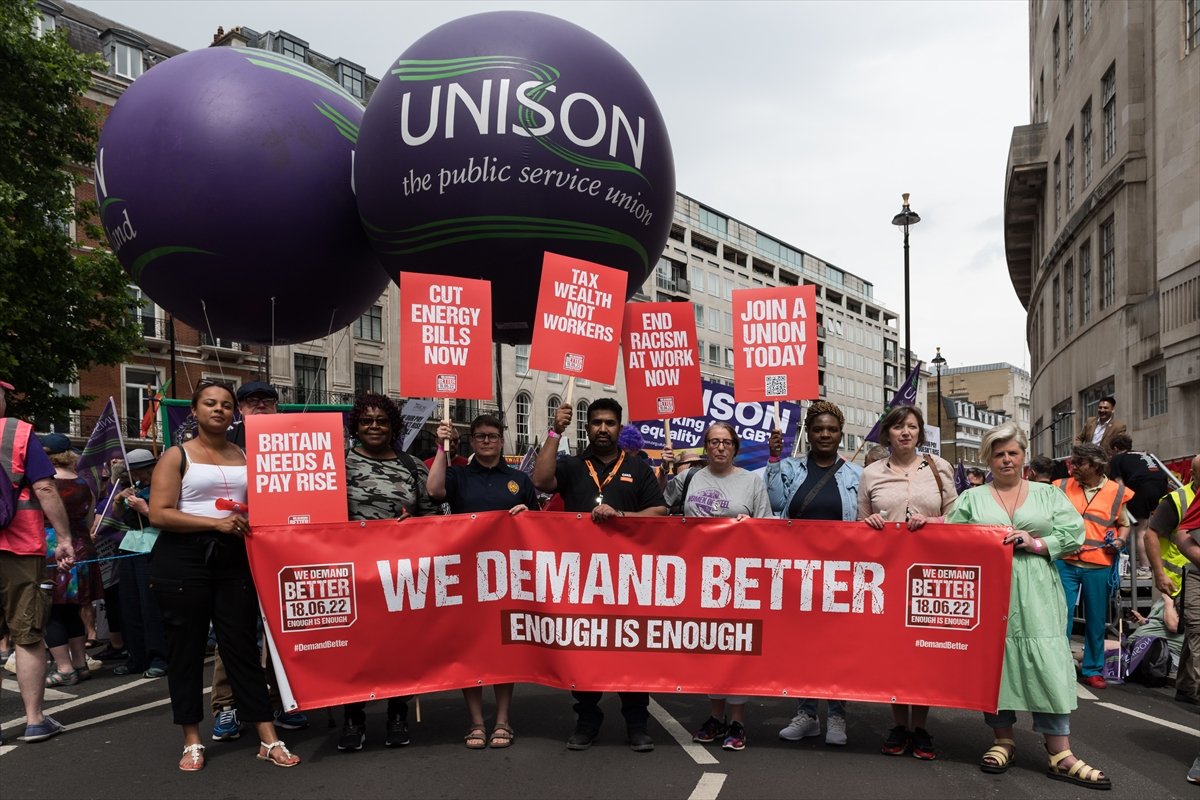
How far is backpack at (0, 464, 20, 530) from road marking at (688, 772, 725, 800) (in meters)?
4.14

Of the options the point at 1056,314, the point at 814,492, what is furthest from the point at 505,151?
the point at 1056,314

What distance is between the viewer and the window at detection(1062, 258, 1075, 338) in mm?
27766

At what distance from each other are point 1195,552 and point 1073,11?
27624 mm

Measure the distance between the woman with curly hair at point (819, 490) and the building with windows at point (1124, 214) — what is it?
Answer: 642 inches

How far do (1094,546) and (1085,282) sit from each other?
71.7 ft

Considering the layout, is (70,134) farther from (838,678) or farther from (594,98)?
(838,678)

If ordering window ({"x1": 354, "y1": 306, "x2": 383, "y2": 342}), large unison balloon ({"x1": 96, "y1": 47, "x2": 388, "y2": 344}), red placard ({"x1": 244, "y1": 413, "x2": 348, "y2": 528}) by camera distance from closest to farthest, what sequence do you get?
1. red placard ({"x1": 244, "y1": 413, "x2": 348, "y2": 528})
2. large unison balloon ({"x1": 96, "y1": 47, "x2": 388, "y2": 344})
3. window ({"x1": 354, "y1": 306, "x2": 383, "y2": 342})

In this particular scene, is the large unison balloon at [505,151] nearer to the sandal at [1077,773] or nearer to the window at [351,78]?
the sandal at [1077,773]

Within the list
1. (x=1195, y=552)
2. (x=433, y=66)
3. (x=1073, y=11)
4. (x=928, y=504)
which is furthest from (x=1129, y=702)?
(x=1073, y=11)

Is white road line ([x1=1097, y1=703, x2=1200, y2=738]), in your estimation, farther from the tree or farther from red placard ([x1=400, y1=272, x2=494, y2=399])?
the tree

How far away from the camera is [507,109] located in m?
5.95

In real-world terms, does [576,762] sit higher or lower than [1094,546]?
lower

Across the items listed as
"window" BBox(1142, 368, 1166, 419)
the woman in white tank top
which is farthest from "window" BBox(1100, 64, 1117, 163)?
the woman in white tank top

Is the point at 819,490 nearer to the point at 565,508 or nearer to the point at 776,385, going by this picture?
the point at 776,385
